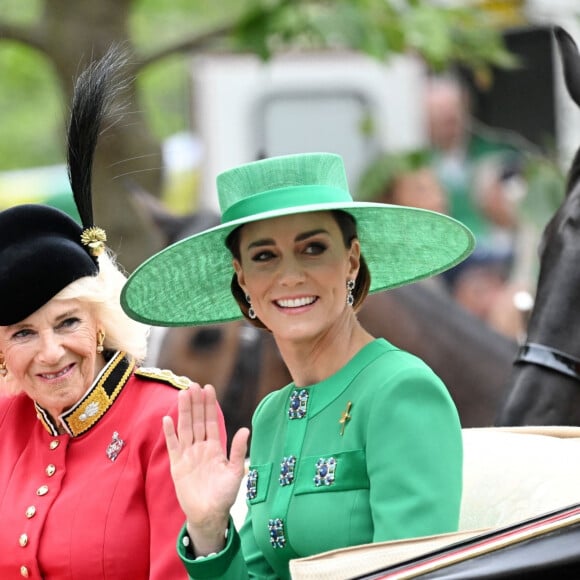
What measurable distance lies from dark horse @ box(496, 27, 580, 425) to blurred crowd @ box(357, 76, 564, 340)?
99cm

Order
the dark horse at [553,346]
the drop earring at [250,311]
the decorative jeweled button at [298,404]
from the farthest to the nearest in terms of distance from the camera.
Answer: the dark horse at [553,346], the drop earring at [250,311], the decorative jeweled button at [298,404]

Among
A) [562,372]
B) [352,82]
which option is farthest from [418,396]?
[352,82]

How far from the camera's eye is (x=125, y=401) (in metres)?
3.79

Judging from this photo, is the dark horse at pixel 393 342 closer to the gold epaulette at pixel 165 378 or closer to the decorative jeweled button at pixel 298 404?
the gold epaulette at pixel 165 378

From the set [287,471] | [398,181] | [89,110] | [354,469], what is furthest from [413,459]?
[398,181]

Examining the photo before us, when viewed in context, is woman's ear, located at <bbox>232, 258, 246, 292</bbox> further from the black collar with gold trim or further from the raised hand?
the black collar with gold trim

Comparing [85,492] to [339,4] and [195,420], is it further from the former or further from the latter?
[339,4]

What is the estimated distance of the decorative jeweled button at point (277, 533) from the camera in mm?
3339

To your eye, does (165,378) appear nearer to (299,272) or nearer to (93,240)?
(93,240)

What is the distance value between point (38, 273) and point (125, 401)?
40 cm

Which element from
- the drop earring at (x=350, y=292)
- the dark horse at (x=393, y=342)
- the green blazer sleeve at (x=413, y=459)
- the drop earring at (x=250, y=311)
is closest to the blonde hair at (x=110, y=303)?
the drop earring at (x=250, y=311)

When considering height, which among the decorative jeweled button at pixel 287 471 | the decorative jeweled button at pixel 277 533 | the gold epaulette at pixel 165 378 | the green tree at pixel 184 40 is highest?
the green tree at pixel 184 40

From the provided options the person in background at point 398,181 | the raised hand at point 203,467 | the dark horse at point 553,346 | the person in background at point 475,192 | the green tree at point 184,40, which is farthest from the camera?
the person in background at point 475,192

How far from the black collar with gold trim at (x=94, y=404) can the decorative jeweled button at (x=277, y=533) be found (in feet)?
1.97
